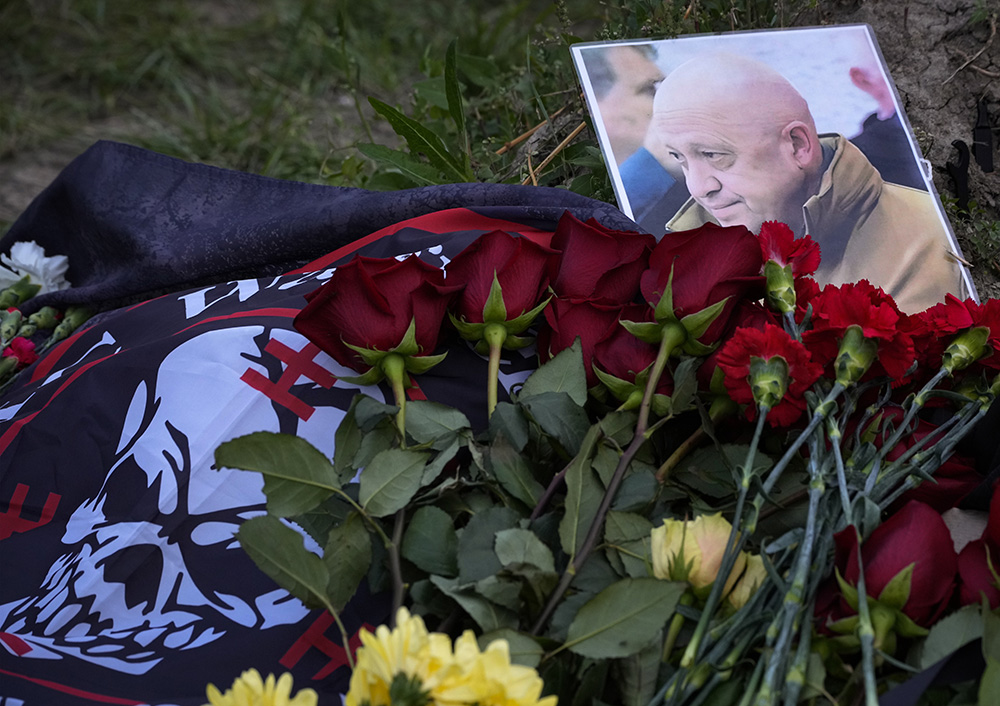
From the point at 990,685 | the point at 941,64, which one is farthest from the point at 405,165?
the point at 990,685

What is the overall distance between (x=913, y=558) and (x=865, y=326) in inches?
5.5

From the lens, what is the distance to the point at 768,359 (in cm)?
47

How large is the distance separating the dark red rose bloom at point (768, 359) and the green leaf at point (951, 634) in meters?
0.13

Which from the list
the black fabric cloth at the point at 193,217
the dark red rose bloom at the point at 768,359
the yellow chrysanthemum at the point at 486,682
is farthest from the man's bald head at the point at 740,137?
the yellow chrysanthemum at the point at 486,682

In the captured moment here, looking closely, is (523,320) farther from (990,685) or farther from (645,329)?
(990,685)

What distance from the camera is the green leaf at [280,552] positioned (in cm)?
45

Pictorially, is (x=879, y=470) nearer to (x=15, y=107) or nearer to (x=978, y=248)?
(x=978, y=248)

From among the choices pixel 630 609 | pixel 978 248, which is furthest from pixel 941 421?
pixel 978 248

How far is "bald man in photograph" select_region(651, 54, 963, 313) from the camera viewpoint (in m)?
0.80

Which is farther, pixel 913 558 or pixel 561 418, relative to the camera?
pixel 561 418

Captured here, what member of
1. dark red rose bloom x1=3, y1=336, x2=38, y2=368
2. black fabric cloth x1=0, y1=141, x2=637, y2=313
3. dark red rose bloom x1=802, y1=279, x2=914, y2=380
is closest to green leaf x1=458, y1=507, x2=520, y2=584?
dark red rose bloom x1=802, y1=279, x2=914, y2=380

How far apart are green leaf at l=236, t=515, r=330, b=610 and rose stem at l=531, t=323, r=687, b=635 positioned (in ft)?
0.40

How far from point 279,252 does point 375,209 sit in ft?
0.43

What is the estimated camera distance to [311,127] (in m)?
2.38
